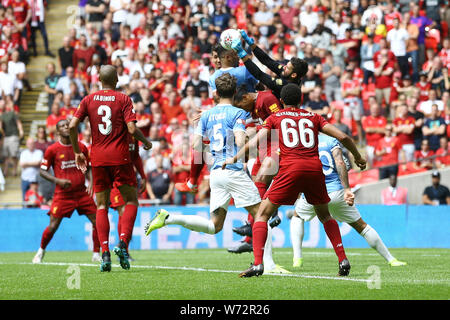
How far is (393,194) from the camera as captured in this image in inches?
778

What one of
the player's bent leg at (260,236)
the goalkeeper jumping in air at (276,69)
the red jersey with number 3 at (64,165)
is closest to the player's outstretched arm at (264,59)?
the goalkeeper jumping in air at (276,69)

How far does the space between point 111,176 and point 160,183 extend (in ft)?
30.7

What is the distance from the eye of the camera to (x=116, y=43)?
25.7m

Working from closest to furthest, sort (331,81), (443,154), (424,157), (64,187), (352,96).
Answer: (64,187), (443,154), (424,157), (352,96), (331,81)

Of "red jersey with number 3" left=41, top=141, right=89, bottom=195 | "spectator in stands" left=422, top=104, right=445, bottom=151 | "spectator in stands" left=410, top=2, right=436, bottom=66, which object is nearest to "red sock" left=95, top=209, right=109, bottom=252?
"red jersey with number 3" left=41, top=141, right=89, bottom=195

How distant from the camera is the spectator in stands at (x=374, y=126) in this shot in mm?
20859

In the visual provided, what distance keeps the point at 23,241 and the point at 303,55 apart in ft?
28.4

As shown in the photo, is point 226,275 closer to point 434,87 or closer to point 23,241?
point 23,241

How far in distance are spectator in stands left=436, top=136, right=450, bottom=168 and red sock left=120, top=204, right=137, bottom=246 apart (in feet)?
35.0

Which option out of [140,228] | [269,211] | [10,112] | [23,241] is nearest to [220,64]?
[269,211]

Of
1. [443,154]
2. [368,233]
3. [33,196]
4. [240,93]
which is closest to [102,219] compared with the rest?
[240,93]

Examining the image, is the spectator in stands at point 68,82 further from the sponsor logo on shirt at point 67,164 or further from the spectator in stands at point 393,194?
the sponsor logo on shirt at point 67,164

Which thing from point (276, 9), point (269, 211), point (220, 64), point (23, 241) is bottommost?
point (23, 241)

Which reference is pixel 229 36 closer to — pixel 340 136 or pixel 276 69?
pixel 276 69
